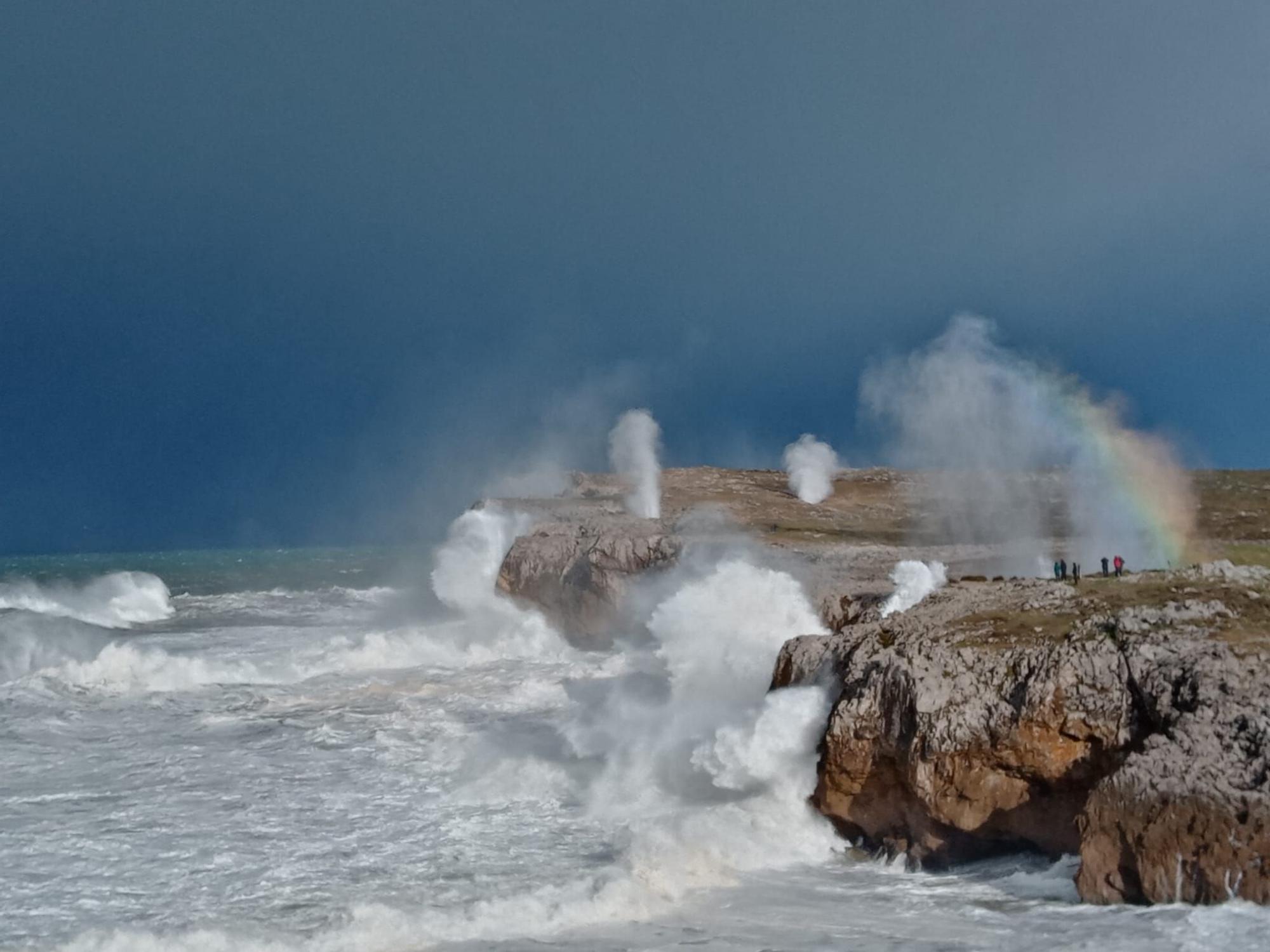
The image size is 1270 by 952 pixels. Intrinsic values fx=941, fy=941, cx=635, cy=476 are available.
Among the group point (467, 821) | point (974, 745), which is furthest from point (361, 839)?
point (974, 745)

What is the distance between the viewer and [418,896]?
1081 cm

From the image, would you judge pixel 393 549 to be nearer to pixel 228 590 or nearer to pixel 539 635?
pixel 228 590

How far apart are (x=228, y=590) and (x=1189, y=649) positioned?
6424 cm

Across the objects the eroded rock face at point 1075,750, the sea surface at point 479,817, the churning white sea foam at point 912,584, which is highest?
the churning white sea foam at point 912,584

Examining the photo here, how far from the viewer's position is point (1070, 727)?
11.3 metres

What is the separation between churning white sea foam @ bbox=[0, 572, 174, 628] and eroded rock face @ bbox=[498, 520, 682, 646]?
22.1m

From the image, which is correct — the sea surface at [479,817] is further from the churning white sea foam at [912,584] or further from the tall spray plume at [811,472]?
the tall spray plume at [811,472]

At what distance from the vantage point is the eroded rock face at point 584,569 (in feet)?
105

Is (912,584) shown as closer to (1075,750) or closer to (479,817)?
(1075,750)

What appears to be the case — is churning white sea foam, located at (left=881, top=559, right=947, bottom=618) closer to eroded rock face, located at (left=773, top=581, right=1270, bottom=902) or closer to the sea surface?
the sea surface

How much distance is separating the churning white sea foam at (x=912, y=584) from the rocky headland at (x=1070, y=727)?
44 cm

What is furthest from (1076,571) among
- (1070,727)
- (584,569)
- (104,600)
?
(104,600)

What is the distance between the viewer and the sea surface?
9.79m

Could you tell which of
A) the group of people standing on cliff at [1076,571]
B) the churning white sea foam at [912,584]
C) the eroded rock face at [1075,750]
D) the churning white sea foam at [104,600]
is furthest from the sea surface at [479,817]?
the churning white sea foam at [104,600]
